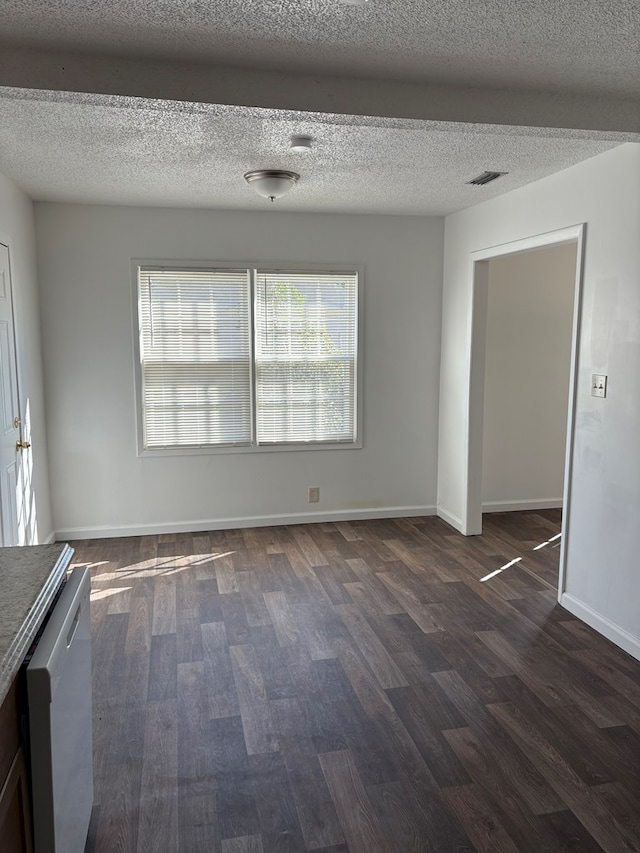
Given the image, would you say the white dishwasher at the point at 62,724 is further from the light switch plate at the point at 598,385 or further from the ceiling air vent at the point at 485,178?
the ceiling air vent at the point at 485,178

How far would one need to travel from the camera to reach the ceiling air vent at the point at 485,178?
143 inches

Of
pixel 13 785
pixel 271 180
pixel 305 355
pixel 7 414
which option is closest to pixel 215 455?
pixel 305 355

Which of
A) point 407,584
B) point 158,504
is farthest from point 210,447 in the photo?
point 407,584

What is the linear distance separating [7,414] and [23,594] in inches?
88.7

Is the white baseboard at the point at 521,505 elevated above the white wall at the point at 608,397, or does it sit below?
below

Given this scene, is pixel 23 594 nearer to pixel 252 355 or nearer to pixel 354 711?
pixel 354 711

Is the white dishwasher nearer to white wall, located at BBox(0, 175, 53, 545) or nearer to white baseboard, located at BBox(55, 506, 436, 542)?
white wall, located at BBox(0, 175, 53, 545)

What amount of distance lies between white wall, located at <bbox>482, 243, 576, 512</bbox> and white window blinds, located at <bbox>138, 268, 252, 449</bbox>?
208 centimetres

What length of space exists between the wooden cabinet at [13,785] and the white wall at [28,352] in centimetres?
272

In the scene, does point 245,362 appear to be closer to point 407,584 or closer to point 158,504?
point 158,504

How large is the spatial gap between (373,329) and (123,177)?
222 centimetres

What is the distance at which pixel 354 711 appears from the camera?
262 centimetres

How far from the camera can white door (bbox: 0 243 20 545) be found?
11.3 feet

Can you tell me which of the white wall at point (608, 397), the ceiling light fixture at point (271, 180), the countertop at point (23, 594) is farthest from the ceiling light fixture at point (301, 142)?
the countertop at point (23, 594)
